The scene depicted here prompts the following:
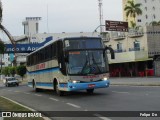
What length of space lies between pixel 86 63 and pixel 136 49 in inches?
1766

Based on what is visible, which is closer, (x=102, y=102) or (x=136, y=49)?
(x=102, y=102)

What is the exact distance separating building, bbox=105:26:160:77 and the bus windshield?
1661 inches

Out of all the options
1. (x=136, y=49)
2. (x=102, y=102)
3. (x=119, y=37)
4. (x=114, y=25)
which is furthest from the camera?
(x=119, y=37)

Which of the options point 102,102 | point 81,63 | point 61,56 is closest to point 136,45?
point 61,56

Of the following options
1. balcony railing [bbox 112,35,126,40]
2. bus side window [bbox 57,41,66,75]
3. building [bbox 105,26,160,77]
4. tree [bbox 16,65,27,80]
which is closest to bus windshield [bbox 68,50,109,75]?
bus side window [bbox 57,41,66,75]

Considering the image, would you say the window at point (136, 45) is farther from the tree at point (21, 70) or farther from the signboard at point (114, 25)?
the tree at point (21, 70)

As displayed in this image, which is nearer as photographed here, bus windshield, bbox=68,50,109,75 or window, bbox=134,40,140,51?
bus windshield, bbox=68,50,109,75

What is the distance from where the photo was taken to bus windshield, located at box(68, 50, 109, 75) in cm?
2158

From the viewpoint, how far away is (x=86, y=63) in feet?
70.9

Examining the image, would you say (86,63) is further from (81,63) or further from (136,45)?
(136,45)

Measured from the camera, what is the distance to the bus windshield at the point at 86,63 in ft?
70.8

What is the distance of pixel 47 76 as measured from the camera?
86.8 ft

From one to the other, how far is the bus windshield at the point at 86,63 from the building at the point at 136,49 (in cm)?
4219

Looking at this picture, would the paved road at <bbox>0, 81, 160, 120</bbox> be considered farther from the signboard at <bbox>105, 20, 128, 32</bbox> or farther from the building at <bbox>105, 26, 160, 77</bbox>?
the signboard at <bbox>105, 20, 128, 32</bbox>
